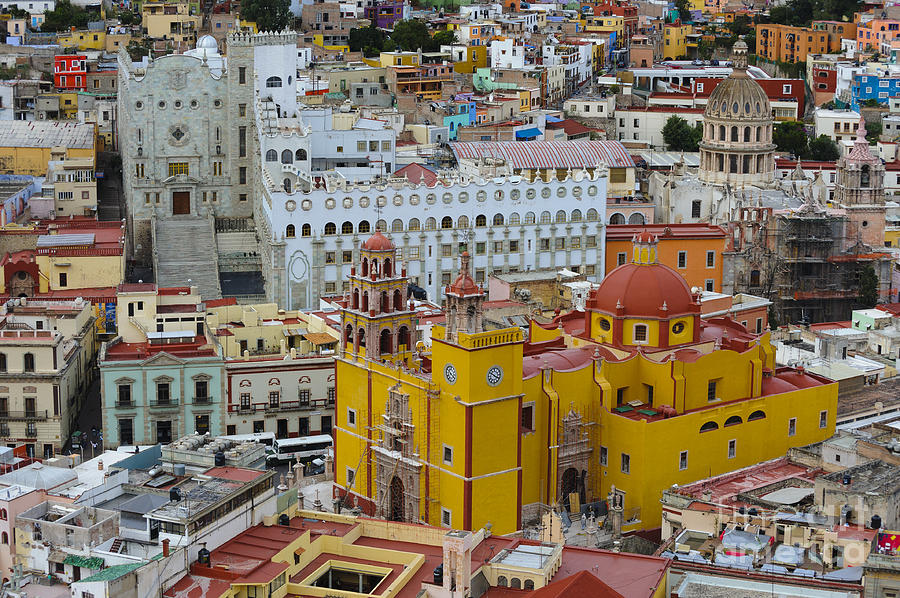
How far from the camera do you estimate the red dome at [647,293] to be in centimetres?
7981

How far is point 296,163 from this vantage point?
116 m

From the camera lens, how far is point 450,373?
73.1m

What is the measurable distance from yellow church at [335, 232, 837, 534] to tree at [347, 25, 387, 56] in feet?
380

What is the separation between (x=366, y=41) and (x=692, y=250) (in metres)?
91.8

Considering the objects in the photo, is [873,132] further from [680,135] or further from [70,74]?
[70,74]

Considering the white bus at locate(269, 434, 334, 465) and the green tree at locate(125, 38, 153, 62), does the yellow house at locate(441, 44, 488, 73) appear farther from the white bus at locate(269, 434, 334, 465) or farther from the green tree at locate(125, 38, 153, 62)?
the white bus at locate(269, 434, 334, 465)

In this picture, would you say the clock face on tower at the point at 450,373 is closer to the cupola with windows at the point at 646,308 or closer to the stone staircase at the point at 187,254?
the cupola with windows at the point at 646,308

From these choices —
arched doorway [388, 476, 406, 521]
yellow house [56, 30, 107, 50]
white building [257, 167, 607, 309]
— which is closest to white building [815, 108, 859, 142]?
white building [257, 167, 607, 309]

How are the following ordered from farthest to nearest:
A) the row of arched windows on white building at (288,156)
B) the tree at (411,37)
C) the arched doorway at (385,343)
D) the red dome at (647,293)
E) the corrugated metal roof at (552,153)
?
the tree at (411,37)
the corrugated metal roof at (552,153)
the row of arched windows on white building at (288,156)
the red dome at (647,293)
the arched doorway at (385,343)

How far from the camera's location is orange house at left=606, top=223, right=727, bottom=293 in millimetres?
111562

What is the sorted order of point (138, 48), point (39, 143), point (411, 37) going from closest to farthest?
point (39, 143)
point (138, 48)
point (411, 37)

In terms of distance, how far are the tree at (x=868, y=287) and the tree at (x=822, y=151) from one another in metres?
47.6

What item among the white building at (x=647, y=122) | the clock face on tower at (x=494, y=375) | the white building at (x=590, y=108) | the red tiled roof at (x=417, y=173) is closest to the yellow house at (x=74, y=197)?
the red tiled roof at (x=417, y=173)

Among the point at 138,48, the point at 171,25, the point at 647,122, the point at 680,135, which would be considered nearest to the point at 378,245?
the point at 680,135
